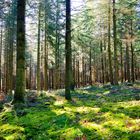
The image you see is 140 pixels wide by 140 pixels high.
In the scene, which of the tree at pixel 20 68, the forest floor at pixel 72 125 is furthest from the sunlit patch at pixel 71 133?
the tree at pixel 20 68

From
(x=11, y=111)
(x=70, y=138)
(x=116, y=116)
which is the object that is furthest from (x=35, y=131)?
(x=11, y=111)

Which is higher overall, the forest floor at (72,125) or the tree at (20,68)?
the tree at (20,68)

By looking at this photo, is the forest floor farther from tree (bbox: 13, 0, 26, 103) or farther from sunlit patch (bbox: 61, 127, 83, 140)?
tree (bbox: 13, 0, 26, 103)

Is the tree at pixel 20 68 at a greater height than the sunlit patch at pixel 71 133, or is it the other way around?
the tree at pixel 20 68

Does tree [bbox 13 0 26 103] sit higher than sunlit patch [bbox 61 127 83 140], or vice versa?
tree [bbox 13 0 26 103]

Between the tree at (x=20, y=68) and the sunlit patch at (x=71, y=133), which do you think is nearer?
the sunlit patch at (x=71, y=133)

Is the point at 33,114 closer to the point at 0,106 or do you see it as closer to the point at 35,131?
the point at 35,131

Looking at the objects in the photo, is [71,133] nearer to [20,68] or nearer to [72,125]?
[72,125]

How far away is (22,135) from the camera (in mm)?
10000

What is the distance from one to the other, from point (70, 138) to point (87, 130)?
0.82 m

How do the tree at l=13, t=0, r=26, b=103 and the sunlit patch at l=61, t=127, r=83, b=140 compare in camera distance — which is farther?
the tree at l=13, t=0, r=26, b=103

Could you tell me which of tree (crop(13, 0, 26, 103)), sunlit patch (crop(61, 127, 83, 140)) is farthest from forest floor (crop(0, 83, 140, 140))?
tree (crop(13, 0, 26, 103))

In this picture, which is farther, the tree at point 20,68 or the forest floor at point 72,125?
the tree at point 20,68

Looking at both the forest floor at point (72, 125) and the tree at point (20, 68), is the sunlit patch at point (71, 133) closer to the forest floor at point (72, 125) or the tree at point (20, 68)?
the forest floor at point (72, 125)
